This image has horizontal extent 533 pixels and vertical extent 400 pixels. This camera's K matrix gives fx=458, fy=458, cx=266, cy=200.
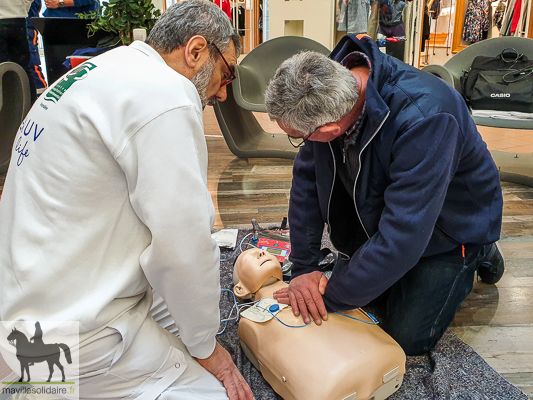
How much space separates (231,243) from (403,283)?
109 centimetres

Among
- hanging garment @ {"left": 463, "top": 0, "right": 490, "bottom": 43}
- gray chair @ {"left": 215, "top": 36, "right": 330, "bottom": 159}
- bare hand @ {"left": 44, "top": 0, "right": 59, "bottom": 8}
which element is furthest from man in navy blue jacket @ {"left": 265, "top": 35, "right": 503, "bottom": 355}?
hanging garment @ {"left": 463, "top": 0, "right": 490, "bottom": 43}

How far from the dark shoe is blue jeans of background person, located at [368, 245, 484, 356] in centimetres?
40

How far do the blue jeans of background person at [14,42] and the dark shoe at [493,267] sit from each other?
3.78 meters

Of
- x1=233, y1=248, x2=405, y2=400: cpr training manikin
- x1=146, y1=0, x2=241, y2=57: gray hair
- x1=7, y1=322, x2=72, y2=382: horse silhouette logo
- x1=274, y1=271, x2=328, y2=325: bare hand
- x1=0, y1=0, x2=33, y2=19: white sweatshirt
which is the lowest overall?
x1=233, y1=248, x2=405, y2=400: cpr training manikin

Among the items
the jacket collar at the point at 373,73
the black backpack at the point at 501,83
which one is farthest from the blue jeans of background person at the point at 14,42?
the black backpack at the point at 501,83

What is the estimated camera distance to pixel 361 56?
1.44 meters

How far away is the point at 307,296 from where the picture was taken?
1.59 m

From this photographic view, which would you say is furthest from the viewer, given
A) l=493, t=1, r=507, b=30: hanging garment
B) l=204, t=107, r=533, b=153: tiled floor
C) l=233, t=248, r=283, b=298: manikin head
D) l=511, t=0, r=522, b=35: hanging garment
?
l=493, t=1, r=507, b=30: hanging garment

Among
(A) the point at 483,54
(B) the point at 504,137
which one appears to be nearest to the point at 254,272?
(A) the point at 483,54

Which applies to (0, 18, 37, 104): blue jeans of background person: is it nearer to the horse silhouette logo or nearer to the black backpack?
the horse silhouette logo

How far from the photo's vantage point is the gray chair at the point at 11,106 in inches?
144

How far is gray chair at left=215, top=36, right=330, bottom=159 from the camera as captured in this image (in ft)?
13.1

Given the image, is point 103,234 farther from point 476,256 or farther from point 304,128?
point 476,256

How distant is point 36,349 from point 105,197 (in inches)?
15.9
